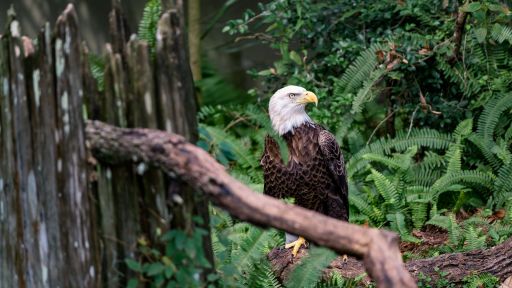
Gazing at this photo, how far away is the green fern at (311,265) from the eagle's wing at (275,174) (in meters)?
2.41

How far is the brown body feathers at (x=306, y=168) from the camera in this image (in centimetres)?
684

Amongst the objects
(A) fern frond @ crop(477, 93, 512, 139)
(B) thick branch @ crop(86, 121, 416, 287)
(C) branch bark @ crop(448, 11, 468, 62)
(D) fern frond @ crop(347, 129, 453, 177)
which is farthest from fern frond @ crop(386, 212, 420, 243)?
(B) thick branch @ crop(86, 121, 416, 287)

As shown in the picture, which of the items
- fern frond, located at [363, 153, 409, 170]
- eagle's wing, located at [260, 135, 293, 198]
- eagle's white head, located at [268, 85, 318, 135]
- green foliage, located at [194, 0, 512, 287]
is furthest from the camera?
fern frond, located at [363, 153, 409, 170]

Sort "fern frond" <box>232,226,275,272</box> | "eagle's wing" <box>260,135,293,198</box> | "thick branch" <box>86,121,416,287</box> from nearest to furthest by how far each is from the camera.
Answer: "thick branch" <box>86,121,416,287</box>
"fern frond" <box>232,226,275,272</box>
"eagle's wing" <box>260,135,293,198</box>

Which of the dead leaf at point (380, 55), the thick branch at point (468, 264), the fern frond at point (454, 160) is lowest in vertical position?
the thick branch at point (468, 264)

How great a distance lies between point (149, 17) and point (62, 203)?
3.04 m

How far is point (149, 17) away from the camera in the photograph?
248 inches

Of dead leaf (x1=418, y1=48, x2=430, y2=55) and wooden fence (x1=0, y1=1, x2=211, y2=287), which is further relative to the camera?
dead leaf (x1=418, y1=48, x2=430, y2=55)

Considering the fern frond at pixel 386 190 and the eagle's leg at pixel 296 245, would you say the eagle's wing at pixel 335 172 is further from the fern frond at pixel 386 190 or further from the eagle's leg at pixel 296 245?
the fern frond at pixel 386 190

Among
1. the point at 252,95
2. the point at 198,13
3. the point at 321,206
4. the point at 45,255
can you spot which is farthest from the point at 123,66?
the point at 198,13

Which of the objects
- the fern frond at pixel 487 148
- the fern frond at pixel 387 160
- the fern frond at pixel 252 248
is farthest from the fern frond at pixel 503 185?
the fern frond at pixel 252 248

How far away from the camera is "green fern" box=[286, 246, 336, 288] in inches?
162

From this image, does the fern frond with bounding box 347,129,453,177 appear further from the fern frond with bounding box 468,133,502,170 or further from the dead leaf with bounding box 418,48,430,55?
the dead leaf with bounding box 418,48,430,55

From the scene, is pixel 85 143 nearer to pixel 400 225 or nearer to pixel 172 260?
pixel 172 260
